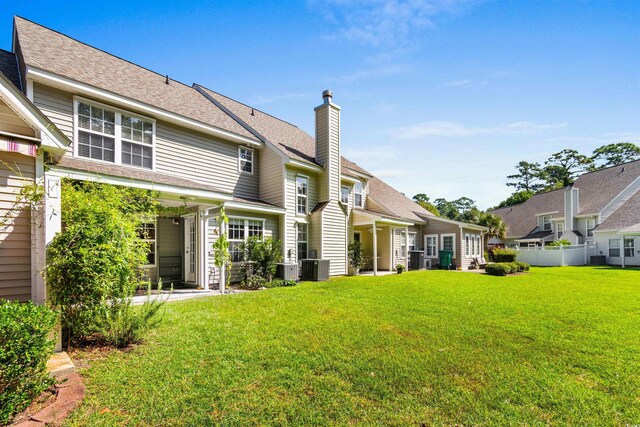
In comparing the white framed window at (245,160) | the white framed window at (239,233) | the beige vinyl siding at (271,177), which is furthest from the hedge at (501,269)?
the white framed window at (245,160)

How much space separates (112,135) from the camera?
9508mm

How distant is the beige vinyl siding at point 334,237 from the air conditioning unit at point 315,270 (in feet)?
3.40

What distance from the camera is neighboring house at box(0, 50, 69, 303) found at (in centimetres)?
425

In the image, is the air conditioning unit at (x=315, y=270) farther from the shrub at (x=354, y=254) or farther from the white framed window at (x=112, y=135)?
the white framed window at (x=112, y=135)

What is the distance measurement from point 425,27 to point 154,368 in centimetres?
1068

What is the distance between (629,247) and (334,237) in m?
23.5

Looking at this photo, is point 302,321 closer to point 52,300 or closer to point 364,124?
point 52,300

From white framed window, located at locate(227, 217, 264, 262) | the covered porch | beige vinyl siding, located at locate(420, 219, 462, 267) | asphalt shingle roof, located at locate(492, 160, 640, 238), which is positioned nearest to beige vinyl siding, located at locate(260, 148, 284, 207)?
white framed window, located at locate(227, 217, 264, 262)

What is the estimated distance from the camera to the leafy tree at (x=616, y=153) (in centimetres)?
4778

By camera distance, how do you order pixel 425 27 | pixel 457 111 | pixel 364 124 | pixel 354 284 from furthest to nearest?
pixel 364 124 → pixel 457 111 → pixel 354 284 → pixel 425 27

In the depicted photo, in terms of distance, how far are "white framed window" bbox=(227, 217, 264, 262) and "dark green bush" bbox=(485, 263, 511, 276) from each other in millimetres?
11735

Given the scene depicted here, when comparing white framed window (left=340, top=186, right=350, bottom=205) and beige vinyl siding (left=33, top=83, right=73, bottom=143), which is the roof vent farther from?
beige vinyl siding (left=33, top=83, right=73, bottom=143)

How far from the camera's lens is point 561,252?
23031mm

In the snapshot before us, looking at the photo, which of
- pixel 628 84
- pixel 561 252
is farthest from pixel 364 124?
pixel 561 252
